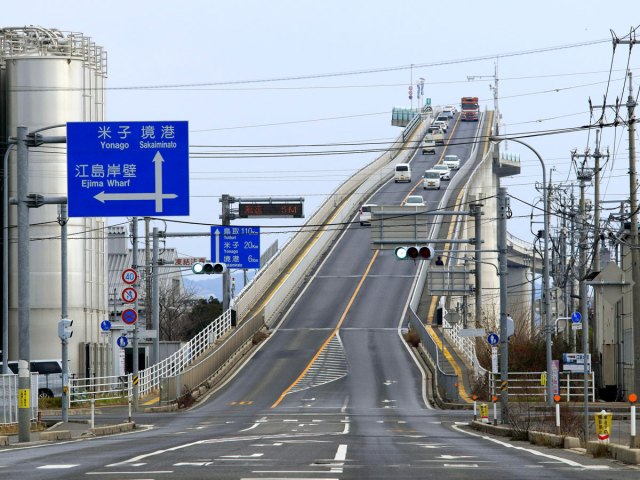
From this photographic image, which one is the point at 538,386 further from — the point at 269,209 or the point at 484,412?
the point at 269,209

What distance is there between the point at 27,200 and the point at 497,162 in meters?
112

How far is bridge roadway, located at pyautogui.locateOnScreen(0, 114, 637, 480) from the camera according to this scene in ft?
58.5

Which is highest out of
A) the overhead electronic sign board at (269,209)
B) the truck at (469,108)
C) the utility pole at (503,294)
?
the truck at (469,108)

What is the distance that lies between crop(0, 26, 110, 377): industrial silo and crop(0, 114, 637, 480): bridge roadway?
895cm

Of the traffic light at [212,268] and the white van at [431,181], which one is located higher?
the white van at [431,181]

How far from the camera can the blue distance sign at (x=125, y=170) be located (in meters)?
28.8

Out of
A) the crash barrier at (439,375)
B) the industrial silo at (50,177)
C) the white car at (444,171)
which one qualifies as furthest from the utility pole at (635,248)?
the white car at (444,171)

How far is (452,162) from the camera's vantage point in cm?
12144

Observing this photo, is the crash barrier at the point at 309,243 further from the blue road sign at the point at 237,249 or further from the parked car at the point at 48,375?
the parked car at the point at 48,375

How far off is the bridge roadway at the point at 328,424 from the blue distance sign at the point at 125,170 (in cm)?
531

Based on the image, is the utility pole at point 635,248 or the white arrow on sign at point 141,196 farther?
the utility pole at point 635,248

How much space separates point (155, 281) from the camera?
48.9 m

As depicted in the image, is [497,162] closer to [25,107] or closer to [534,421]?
[25,107]

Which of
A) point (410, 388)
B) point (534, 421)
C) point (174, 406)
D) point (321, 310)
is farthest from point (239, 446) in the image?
point (321, 310)
